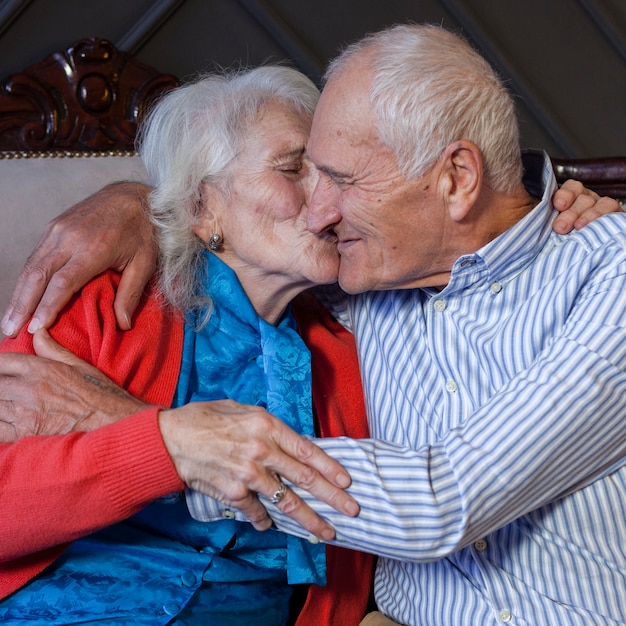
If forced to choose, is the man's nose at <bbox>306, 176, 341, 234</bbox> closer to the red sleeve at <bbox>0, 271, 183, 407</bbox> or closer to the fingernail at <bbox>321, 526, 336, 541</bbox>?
the red sleeve at <bbox>0, 271, 183, 407</bbox>

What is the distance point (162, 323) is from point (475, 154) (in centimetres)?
67

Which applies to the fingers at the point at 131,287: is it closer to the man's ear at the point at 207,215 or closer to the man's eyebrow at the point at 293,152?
the man's ear at the point at 207,215

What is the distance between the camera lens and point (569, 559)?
55.9 inches

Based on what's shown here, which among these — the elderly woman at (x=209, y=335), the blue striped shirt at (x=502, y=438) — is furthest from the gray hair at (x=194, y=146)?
the blue striped shirt at (x=502, y=438)

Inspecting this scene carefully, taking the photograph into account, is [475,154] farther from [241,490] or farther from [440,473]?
[241,490]

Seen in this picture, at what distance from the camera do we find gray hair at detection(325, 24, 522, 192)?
1.42 m

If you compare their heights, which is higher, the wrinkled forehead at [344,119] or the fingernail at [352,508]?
the wrinkled forehead at [344,119]

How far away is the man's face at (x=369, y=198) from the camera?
146 cm

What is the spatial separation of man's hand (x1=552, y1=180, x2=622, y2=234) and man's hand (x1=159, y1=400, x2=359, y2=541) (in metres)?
0.63

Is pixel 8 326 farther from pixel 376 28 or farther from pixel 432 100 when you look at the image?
pixel 376 28

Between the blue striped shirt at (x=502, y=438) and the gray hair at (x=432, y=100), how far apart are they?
17 centimetres

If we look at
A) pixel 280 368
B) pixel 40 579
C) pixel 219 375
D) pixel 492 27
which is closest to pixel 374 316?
pixel 280 368

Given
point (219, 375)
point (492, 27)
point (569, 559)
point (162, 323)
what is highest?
point (162, 323)

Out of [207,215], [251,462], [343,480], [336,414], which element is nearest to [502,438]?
[343,480]
